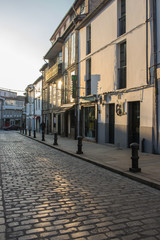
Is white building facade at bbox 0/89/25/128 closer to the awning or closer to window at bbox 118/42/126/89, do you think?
the awning

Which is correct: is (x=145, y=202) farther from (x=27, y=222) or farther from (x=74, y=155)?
(x=74, y=155)

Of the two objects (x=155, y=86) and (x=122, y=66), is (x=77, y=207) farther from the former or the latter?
(x=122, y=66)

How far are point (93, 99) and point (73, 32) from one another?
25.2ft

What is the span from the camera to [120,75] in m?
12.2

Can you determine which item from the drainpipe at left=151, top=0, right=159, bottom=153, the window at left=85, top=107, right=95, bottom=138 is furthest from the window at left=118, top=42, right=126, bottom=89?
the window at left=85, top=107, right=95, bottom=138

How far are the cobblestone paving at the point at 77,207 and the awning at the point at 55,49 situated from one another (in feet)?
60.0

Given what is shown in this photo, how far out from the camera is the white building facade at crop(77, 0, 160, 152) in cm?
962

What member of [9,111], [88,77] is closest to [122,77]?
[88,77]

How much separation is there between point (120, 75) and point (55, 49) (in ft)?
45.8

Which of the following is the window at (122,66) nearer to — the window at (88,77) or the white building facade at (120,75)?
the white building facade at (120,75)

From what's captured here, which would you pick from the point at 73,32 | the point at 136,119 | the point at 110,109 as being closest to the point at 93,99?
the point at 110,109

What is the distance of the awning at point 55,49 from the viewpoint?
21656mm

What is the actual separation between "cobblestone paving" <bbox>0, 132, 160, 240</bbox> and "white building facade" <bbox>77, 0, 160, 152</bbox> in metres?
5.28

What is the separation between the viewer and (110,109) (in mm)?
13281
